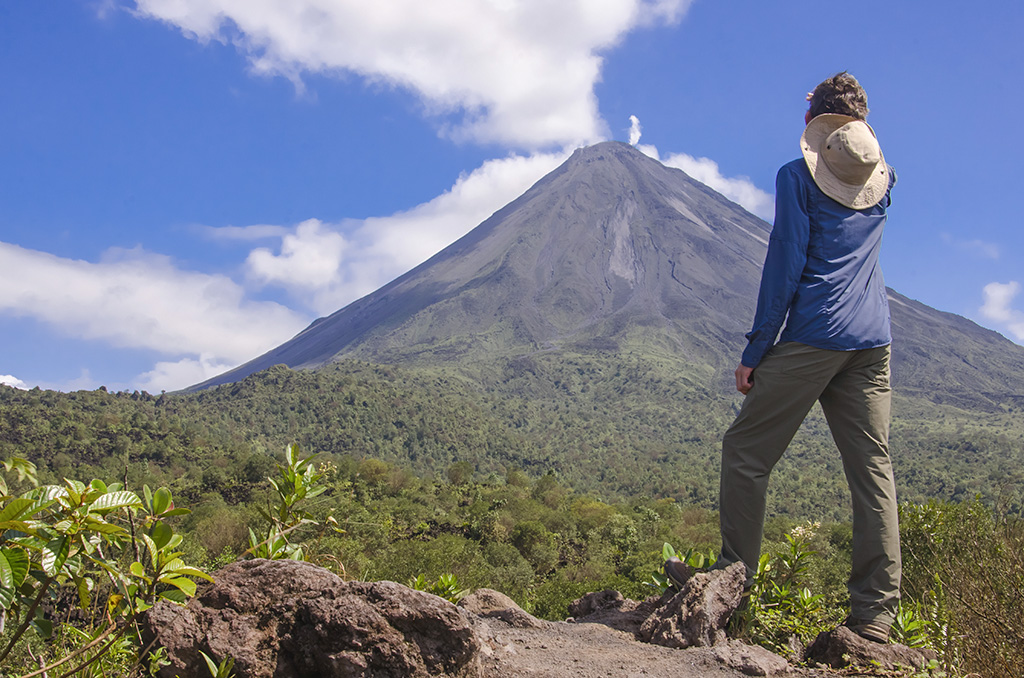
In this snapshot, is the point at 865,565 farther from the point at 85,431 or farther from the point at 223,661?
the point at 85,431

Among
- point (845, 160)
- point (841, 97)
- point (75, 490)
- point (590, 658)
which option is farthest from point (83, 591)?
point (841, 97)

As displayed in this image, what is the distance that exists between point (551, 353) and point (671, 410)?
20.4 m

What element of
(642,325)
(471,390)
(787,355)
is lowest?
(787,355)

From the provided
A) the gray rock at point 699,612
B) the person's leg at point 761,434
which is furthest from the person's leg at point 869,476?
the gray rock at point 699,612

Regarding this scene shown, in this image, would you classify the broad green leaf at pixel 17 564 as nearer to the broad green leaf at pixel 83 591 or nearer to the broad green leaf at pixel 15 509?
the broad green leaf at pixel 15 509

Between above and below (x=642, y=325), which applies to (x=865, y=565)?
below

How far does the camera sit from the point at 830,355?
2.53 metres

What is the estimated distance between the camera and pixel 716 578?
2361 millimetres

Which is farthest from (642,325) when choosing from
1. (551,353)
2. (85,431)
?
(85,431)

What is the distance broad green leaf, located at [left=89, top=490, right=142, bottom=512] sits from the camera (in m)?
1.39

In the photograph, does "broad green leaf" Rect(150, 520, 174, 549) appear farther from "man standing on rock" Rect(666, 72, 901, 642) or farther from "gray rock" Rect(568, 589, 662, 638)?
"man standing on rock" Rect(666, 72, 901, 642)

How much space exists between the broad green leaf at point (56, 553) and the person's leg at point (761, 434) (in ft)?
6.29

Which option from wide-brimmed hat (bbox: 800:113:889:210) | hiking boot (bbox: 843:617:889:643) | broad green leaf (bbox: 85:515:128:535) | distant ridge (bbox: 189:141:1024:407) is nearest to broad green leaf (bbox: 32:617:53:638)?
broad green leaf (bbox: 85:515:128:535)

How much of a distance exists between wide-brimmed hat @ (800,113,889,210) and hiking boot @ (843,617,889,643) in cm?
144
